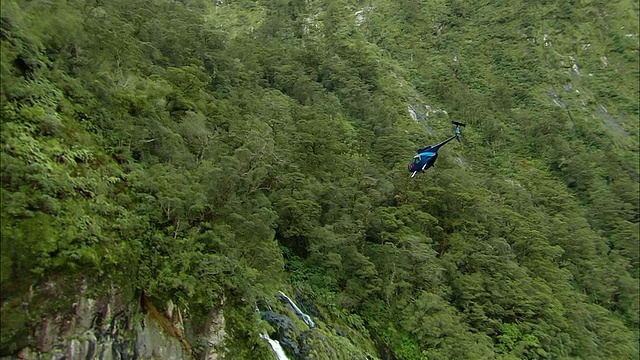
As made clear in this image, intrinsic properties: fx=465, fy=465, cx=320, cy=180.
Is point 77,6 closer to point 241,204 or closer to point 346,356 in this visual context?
point 241,204

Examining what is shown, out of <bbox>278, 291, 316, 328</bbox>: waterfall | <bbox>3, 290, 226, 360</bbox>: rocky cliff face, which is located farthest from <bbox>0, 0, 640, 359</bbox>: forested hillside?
<bbox>278, 291, 316, 328</bbox>: waterfall

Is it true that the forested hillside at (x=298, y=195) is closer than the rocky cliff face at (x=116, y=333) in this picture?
No

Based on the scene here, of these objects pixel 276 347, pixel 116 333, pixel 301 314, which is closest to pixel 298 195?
pixel 301 314

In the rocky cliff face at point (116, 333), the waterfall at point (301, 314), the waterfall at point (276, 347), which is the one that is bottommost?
the waterfall at point (301, 314)

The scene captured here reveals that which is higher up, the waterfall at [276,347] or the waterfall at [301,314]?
the waterfall at [276,347]

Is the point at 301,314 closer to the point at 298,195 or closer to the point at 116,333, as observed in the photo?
the point at 298,195

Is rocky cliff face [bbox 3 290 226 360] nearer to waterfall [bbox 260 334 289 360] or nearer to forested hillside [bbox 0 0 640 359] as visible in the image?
forested hillside [bbox 0 0 640 359]

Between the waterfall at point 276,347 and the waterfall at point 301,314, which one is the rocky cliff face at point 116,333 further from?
the waterfall at point 301,314

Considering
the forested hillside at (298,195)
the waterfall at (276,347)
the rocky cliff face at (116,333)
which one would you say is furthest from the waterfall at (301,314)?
the rocky cliff face at (116,333)

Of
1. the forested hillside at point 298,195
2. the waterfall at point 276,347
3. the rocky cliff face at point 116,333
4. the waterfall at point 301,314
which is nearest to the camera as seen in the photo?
the rocky cliff face at point 116,333
